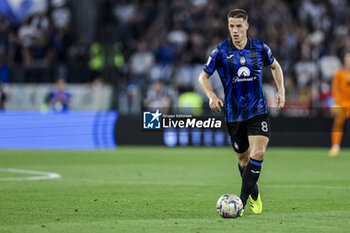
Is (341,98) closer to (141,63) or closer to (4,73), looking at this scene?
(141,63)

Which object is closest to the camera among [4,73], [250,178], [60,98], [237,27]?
[250,178]

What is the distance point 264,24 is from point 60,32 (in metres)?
7.11

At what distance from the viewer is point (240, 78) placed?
8.52 meters

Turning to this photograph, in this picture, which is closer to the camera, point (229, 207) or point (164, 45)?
point (229, 207)

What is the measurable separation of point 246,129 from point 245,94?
0.41 metres

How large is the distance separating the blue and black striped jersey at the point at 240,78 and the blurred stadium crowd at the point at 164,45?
1302 centimetres

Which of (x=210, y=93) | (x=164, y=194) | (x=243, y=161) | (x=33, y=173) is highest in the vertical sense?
(x=210, y=93)

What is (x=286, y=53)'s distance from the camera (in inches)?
923

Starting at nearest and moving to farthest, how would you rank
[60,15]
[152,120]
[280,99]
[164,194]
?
[280,99] < [152,120] < [164,194] < [60,15]

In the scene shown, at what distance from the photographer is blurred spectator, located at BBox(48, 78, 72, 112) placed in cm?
2303

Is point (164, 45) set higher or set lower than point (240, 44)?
higher

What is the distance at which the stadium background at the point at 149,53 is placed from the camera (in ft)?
71.7

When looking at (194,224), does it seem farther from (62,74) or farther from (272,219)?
(62,74)

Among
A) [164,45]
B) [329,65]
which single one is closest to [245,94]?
[329,65]
